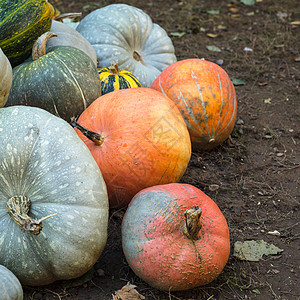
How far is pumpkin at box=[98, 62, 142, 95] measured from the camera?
11.8 feet

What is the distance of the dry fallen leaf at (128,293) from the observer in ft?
7.51

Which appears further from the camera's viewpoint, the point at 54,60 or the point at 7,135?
the point at 54,60

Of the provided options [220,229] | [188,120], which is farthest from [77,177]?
[188,120]

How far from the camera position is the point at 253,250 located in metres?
2.67

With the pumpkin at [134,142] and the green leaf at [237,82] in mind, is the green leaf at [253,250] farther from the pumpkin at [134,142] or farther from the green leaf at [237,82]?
the green leaf at [237,82]

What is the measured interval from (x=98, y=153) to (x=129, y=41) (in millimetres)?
1764

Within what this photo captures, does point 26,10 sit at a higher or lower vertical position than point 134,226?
higher

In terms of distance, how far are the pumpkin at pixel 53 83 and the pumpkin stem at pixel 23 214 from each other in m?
1.07

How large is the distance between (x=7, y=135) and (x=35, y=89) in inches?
35.0

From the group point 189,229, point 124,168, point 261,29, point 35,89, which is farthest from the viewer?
point 261,29

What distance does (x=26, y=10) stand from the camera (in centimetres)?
334

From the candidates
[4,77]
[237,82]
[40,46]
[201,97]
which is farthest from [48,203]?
[237,82]

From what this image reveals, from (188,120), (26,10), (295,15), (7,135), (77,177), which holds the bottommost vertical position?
(295,15)

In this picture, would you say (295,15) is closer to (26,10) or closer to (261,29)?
(261,29)
